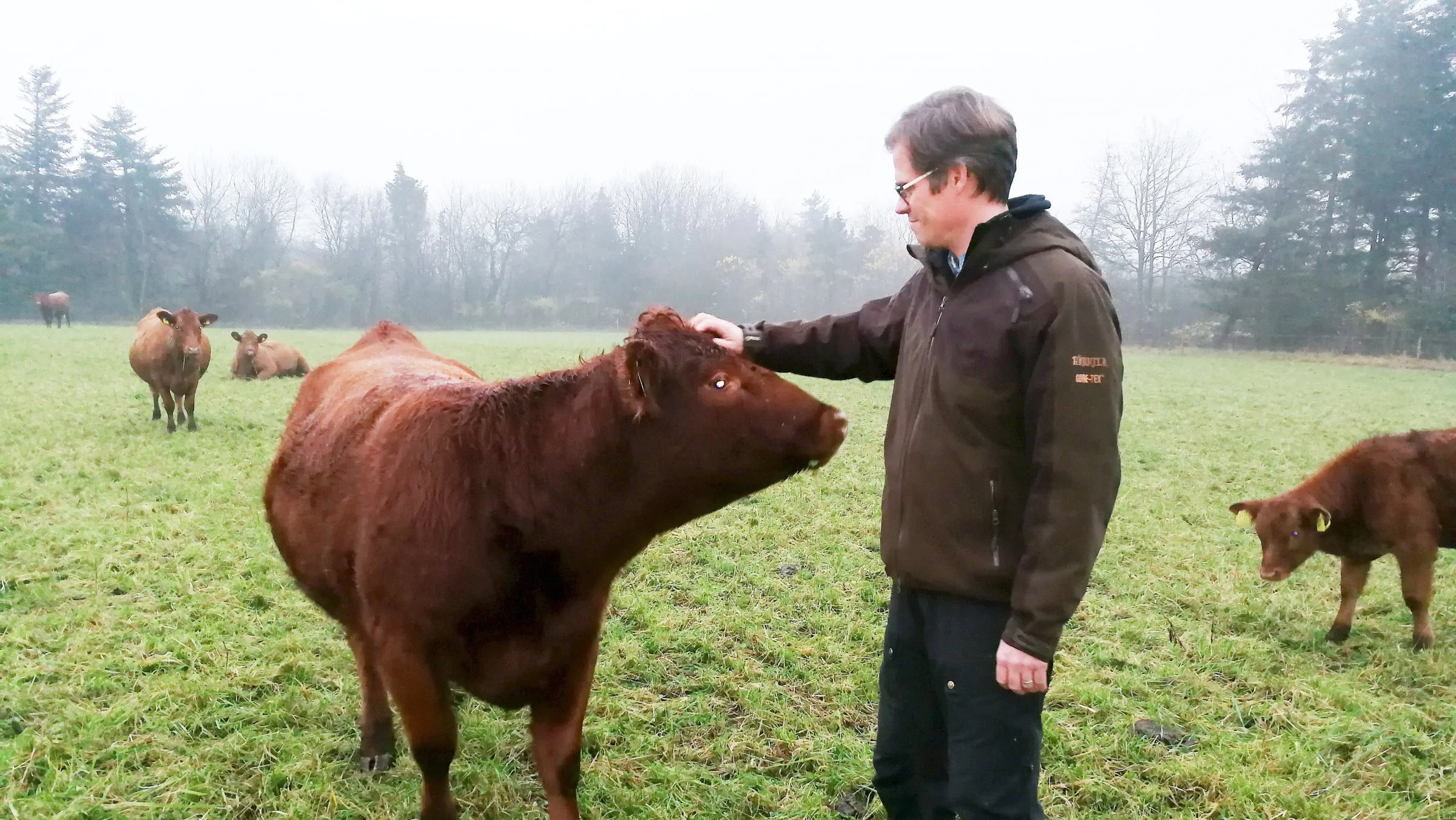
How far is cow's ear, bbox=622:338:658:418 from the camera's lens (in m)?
2.24

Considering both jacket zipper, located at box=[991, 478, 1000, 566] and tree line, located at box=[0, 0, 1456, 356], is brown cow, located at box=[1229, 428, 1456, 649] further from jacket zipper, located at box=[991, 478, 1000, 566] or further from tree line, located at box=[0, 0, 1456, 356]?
tree line, located at box=[0, 0, 1456, 356]

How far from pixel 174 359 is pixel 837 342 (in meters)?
10.7

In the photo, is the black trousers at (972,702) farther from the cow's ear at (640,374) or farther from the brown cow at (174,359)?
the brown cow at (174,359)

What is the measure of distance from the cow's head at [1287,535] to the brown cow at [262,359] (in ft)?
52.4

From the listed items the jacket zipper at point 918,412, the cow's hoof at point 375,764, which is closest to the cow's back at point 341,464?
the cow's hoof at point 375,764

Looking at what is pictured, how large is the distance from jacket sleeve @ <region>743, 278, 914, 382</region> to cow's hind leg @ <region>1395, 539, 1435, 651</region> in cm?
415

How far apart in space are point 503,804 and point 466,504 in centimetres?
137

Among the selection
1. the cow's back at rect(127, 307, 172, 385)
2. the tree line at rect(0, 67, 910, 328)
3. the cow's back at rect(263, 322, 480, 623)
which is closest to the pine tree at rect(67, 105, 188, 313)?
the tree line at rect(0, 67, 910, 328)

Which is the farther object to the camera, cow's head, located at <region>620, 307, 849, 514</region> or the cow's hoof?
the cow's hoof

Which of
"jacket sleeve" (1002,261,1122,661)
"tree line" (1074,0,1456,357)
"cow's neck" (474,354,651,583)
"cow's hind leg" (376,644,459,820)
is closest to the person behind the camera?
"jacket sleeve" (1002,261,1122,661)

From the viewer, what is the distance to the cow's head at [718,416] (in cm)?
226

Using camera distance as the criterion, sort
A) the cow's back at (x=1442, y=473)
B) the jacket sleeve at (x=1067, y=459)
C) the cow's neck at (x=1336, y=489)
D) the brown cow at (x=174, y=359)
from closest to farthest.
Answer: the jacket sleeve at (x=1067, y=459)
the cow's back at (x=1442, y=473)
the cow's neck at (x=1336, y=489)
the brown cow at (x=174, y=359)

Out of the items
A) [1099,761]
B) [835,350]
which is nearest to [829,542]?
[1099,761]

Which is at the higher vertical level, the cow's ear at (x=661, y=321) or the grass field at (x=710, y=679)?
the cow's ear at (x=661, y=321)
